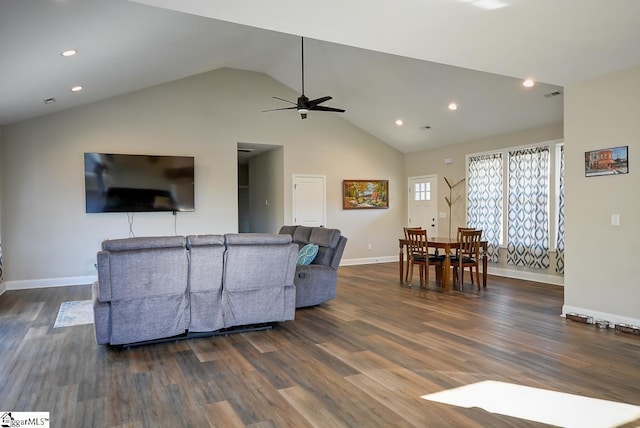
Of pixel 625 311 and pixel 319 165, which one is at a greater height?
pixel 319 165

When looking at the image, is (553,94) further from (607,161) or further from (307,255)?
(307,255)

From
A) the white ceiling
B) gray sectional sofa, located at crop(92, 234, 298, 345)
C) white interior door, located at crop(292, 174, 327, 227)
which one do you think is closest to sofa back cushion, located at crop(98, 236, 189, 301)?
gray sectional sofa, located at crop(92, 234, 298, 345)

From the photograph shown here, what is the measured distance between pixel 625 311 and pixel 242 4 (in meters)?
4.77

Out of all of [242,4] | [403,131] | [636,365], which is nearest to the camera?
[242,4]

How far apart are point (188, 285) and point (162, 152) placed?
4.57m

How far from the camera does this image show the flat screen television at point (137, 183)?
23.4ft

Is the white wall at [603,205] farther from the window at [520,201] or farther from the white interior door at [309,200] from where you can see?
the white interior door at [309,200]

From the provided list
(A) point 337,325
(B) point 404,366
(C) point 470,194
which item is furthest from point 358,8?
(C) point 470,194

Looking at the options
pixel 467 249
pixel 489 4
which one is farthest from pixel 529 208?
pixel 489 4

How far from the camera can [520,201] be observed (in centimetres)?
760

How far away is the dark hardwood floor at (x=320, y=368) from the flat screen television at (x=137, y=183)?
8.34 ft

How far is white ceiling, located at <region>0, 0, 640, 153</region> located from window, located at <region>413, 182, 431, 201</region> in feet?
5.03

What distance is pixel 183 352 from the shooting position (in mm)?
3695

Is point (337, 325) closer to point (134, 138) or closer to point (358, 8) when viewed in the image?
point (358, 8)
